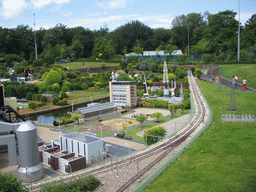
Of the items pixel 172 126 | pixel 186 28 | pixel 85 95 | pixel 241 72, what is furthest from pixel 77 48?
pixel 172 126

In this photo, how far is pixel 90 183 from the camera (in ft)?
37.1

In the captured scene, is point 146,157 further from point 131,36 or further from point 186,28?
point 186,28

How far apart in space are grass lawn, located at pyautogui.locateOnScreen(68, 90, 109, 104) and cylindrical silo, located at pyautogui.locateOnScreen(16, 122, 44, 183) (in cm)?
2509

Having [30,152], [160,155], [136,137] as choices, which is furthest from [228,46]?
[30,152]

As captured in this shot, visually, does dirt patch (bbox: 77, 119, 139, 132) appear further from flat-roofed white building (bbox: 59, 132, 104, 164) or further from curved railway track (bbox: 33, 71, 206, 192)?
curved railway track (bbox: 33, 71, 206, 192)

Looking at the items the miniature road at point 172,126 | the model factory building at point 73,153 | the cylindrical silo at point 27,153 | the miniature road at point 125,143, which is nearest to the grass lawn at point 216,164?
the miniature road at point 172,126

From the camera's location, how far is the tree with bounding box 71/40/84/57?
3083 inches

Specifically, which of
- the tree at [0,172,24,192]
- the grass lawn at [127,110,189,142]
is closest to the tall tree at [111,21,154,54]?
the grass lawn at [127,110,189,142]

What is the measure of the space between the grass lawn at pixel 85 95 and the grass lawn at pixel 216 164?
83.9ft

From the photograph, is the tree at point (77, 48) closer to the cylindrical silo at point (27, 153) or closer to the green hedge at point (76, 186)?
the cylindrical silo at point (27, 153)

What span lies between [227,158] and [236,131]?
5293 millimetres

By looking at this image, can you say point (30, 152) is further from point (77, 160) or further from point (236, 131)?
point (236, 131)

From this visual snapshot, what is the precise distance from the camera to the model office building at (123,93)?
112ft

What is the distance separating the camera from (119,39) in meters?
86.0
